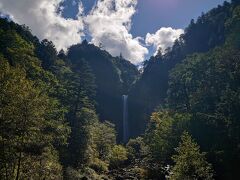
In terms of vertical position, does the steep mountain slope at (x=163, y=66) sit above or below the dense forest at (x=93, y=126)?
above

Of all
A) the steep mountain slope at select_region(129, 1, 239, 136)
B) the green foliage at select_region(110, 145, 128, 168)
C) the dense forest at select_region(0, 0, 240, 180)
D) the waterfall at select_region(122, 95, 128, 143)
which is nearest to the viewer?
the dense forest at select_region(0, 0, 240, 180)

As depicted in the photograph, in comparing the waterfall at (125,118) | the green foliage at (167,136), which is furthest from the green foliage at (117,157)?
the waterfall at (125,118)

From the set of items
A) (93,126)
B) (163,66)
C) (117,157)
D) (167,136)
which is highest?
(163,66)

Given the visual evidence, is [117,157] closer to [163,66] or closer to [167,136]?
[167,136]

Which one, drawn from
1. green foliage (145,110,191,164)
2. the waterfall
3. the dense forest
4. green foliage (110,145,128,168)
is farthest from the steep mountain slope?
green foliage (145,110,191,164)

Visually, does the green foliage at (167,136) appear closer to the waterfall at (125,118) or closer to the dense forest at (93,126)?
the dense forest at (93,126)

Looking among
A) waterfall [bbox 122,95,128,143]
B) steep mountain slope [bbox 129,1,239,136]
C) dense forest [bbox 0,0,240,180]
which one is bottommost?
dense forest [bbox 0,0,240,180]

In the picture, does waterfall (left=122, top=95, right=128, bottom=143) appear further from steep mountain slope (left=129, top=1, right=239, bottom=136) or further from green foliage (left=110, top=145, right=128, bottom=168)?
green foliage (left=110, top=145, right=128, bottom=168)

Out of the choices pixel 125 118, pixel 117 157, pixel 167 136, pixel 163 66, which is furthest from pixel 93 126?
pixel 163 66

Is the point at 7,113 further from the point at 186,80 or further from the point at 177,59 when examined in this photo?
the point at 177,59

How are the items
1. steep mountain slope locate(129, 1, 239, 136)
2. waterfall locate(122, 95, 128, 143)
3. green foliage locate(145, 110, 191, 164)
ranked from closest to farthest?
green foliage locate(145, 110, 191, 164)
waterfall locate(122, 95, 128, 143)
steep mountain slope locate(129, 1, 239, 136)

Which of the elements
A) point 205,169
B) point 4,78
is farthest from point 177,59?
point 4,78

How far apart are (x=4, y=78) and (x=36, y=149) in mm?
11755

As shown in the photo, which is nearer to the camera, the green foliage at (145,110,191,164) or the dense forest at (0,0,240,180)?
the dense forest at (0,0,240,180)
